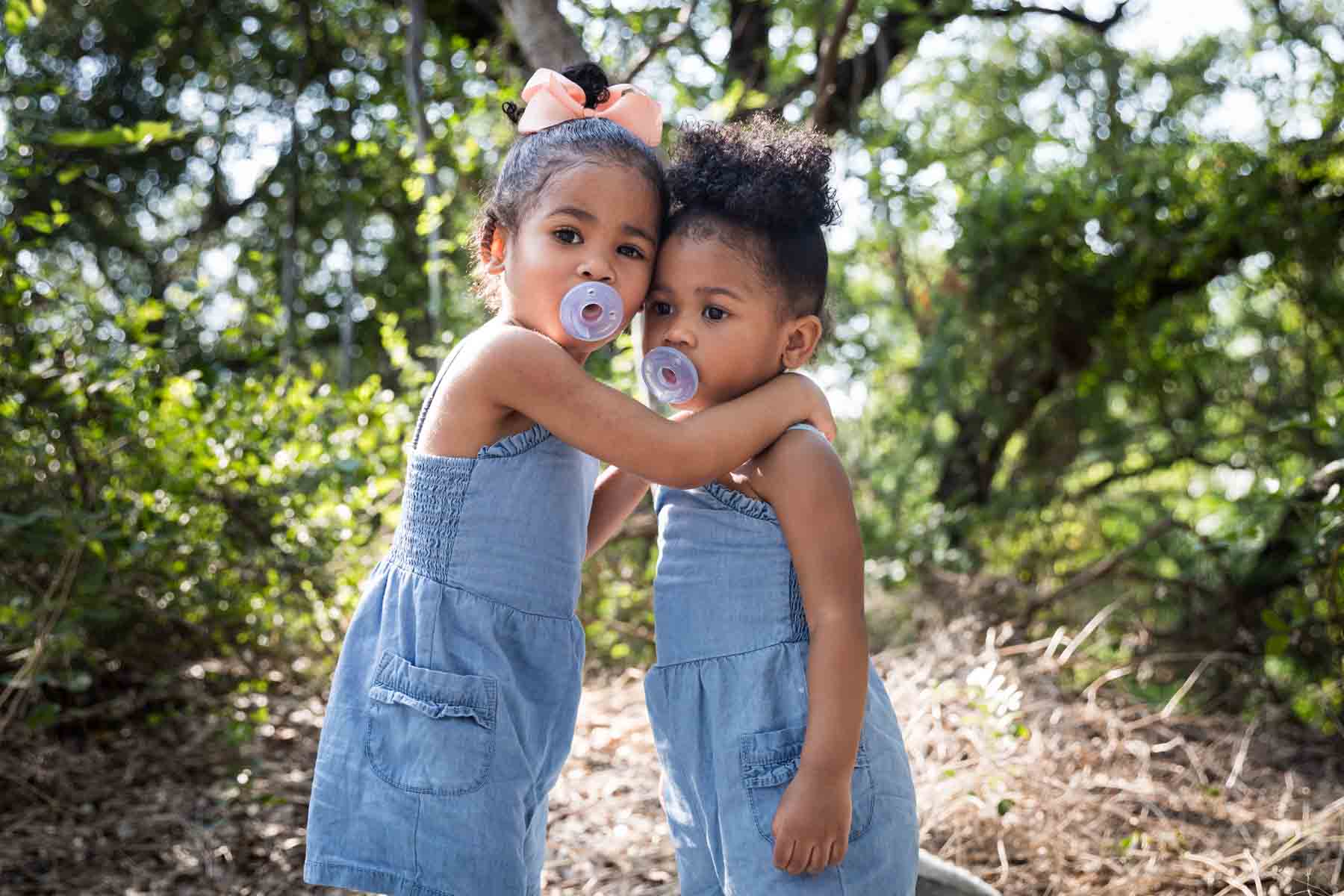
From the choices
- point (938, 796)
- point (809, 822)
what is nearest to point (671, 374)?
point (809, 822)

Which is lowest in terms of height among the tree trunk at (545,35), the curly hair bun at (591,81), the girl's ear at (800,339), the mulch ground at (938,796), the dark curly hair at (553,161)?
the mulch ground at (938,796)

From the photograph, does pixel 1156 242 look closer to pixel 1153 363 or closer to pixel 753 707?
pixel 1153 363

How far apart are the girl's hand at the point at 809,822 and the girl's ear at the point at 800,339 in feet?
2.02

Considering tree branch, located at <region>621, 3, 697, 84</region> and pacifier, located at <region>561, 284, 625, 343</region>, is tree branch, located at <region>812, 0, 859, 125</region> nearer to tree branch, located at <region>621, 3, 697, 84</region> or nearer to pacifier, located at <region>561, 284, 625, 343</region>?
tree branch, located at <region>621, 3, 697, 84</region>

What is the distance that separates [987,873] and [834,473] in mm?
1441

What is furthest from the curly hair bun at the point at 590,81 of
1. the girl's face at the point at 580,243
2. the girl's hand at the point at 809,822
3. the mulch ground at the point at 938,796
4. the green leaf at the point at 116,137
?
the mulch ground at the point at 938,796

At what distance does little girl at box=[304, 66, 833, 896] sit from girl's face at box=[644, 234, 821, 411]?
0.16ft

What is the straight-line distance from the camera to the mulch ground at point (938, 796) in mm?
2639

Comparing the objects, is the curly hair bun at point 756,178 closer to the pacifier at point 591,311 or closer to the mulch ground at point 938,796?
the pacifier at point 591,311

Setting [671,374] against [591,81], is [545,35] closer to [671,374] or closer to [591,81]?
[591,81]

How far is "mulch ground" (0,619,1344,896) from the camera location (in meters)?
2.64

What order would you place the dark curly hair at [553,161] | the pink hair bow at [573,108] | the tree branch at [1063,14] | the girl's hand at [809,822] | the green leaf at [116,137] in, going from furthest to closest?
the tree branch at [1063,14]
the green leaf at [116,137]
the pink hair bow at [573,108]
the dark curly hair at [553,161]
the girl's hand at [809,822]

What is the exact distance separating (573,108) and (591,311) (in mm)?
Answer: 399

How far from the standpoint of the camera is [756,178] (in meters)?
1.67
